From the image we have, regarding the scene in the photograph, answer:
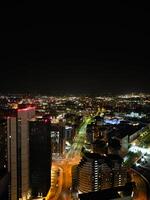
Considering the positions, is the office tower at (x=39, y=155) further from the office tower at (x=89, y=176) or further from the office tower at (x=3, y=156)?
the office tower at (x=89, y=176)

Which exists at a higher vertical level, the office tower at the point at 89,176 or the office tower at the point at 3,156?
the office tower at the point at 3,156

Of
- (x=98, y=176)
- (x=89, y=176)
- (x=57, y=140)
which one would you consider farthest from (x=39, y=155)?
(x=57, y=140)

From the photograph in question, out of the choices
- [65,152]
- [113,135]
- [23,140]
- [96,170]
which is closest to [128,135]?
[113,135]

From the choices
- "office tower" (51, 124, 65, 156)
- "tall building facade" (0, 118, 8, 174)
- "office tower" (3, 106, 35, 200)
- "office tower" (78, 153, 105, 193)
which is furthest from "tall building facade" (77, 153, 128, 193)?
"office tower" (51, 124, 65, 156)

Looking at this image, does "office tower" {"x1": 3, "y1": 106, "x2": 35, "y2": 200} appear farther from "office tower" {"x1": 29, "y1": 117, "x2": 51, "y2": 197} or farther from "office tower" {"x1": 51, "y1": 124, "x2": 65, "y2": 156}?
"office tower" {"x1": 51, "y1": 124, "x2": 65, "y2": 156}

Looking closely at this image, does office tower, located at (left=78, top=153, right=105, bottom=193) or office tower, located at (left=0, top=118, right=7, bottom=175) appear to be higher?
office tower, located at (left=0, top=118, right=7, bottom=175)

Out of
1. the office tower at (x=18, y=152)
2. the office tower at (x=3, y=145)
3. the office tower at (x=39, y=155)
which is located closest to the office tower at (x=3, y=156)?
the office tower at (x=3, y=145)

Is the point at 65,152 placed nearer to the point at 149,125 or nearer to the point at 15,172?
the point at 15,172
